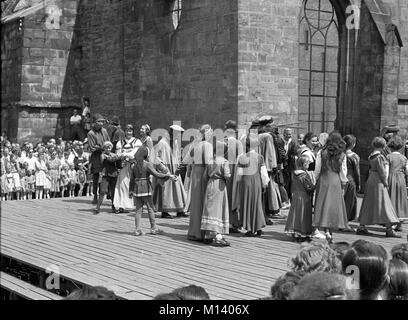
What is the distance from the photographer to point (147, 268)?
844 centimetres

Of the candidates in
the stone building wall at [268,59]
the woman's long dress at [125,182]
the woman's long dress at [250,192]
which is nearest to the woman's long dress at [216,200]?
the woman's long dress at [250,192]

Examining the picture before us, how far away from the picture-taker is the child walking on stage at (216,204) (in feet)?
33.0

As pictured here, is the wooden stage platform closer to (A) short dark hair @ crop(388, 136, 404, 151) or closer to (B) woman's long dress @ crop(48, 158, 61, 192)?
(A) short dark hair @ crop(388, 136, 404, 151)

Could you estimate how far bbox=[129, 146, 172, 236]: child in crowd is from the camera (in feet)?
35.6

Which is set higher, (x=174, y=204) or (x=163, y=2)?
(x=163, y=2)


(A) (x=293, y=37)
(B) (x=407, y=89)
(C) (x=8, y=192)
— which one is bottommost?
(C) (x=8, y=192)

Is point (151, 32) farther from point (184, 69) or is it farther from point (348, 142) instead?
point (348, 142)

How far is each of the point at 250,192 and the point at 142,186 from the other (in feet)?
5.52

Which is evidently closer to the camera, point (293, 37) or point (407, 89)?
point (293, 37)

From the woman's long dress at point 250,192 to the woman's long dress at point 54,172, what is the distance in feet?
27.1

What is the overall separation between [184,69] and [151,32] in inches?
91.8

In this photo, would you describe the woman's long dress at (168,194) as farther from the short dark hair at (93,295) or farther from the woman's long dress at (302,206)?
the short dark hair at (93,295)

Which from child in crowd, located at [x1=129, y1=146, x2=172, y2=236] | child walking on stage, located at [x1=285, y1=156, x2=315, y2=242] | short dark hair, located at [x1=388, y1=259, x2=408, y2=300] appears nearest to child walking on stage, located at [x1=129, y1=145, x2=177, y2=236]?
child in crowd, located at [x1=129, y1=146, x2=172, y2=236]

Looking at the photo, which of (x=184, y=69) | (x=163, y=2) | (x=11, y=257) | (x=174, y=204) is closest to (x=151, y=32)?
(x=163, y=2)
